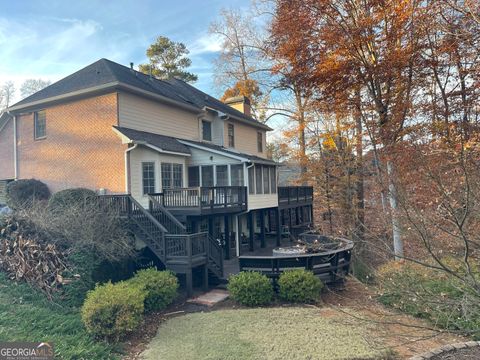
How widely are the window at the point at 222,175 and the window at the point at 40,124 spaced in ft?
28.0

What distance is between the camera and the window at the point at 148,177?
1303 cm

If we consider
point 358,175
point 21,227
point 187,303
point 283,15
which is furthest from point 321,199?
point 21,227

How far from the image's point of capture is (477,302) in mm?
3811

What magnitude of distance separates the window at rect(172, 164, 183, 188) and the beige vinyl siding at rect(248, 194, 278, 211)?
11.1 feet

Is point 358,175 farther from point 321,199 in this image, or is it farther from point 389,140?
point 389,140

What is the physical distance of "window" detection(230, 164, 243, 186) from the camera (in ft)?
48.6

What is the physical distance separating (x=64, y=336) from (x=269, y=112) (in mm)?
24779

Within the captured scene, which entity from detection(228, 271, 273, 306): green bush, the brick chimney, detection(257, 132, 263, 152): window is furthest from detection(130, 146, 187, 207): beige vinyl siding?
the brick chimney

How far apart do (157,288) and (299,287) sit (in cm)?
387

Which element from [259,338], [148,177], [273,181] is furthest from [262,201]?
[259,338]

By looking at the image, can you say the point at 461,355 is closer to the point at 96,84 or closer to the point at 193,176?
the point at 193,176

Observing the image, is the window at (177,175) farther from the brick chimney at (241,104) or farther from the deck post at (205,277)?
the brick chimney at (241,104)

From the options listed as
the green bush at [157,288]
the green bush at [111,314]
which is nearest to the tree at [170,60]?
the green bush at [157,288]

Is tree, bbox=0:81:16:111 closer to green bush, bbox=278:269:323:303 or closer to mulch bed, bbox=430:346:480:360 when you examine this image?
green bush, bbox=278:269:323:303
